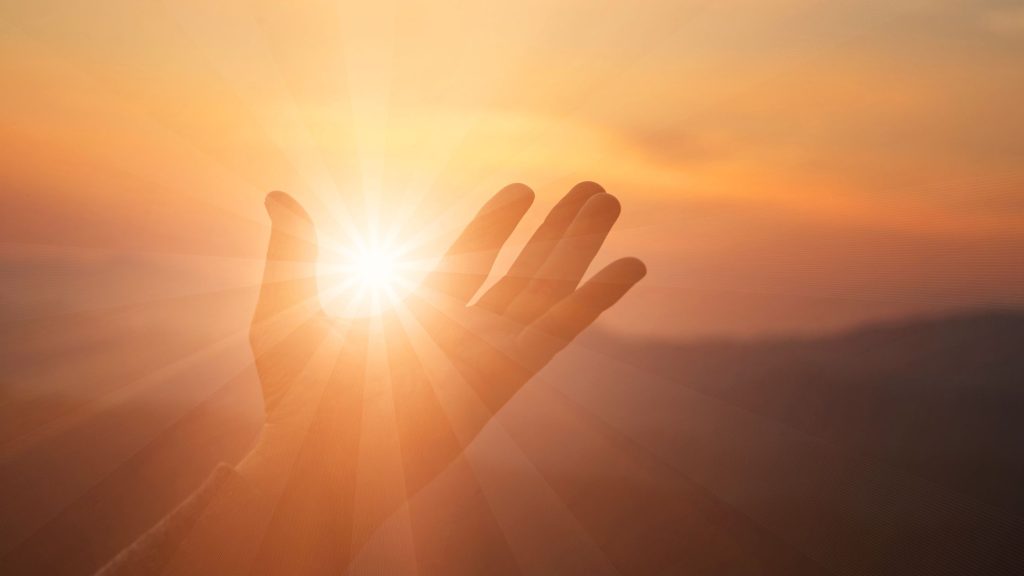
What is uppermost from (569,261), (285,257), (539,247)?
(285,257)

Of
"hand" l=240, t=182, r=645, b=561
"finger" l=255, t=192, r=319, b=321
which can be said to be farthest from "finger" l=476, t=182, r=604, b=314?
"finger" l=255, t=192, r=319, b=321

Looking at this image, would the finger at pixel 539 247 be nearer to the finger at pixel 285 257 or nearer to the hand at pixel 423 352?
the hand at pixel 423 352

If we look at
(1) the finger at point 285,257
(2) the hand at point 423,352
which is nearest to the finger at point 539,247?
(2) the hand at point 423,352

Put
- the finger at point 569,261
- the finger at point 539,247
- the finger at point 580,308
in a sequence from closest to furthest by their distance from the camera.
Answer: the finger at point 580,308 < the finger at point 569,261 < the finger at point 539,247

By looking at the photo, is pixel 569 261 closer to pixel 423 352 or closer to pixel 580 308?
pixel 580 308

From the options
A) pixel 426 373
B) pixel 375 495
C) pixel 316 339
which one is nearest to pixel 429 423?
pixel 426 373

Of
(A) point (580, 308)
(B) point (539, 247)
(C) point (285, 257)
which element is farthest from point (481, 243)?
(C) point (285, 257)
